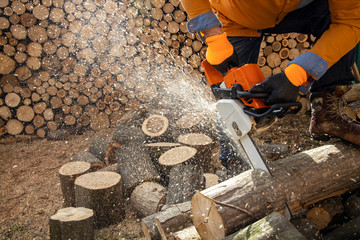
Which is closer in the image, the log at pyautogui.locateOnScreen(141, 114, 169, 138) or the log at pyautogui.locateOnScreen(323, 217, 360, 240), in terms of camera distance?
the log at pyautogui.locateOnScreen(323, 217, 360, 240)

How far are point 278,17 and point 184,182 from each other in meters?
1.48

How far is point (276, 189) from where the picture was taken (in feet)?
5.15

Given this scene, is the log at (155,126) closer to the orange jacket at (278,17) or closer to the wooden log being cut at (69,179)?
the wooden log being cut at (69,179)

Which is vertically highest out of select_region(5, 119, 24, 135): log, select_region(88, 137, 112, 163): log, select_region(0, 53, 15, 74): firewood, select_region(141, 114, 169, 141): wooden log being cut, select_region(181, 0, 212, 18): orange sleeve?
select_region(0, 53, 15, 74): firewood

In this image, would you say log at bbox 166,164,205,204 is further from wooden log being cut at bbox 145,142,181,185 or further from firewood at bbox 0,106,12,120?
firewood at bbox 0,106,12,120

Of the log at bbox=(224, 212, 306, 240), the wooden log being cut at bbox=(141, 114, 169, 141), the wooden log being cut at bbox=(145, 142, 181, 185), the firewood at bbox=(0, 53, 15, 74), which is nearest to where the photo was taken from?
the log at bbox=(224, 212, 306, 240)

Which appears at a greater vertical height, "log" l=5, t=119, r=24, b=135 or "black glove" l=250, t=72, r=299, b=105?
"black glove" l=250, t=72, r=299, b=105

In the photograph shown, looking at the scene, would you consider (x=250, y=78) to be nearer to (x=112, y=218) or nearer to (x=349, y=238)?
(x=349, y=238)

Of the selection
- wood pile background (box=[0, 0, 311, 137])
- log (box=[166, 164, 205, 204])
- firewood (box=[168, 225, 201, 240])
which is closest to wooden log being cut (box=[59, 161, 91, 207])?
log (box=[166, 164, 205, 204])

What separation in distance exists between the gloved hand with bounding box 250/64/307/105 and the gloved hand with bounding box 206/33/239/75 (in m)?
0.31

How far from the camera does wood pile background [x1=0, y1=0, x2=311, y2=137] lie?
13.0 ft

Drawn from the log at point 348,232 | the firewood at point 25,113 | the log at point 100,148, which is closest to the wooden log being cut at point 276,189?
the log at point 348,232

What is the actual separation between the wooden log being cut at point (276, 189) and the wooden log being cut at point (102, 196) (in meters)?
0.94

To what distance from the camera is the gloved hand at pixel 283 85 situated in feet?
4.92
